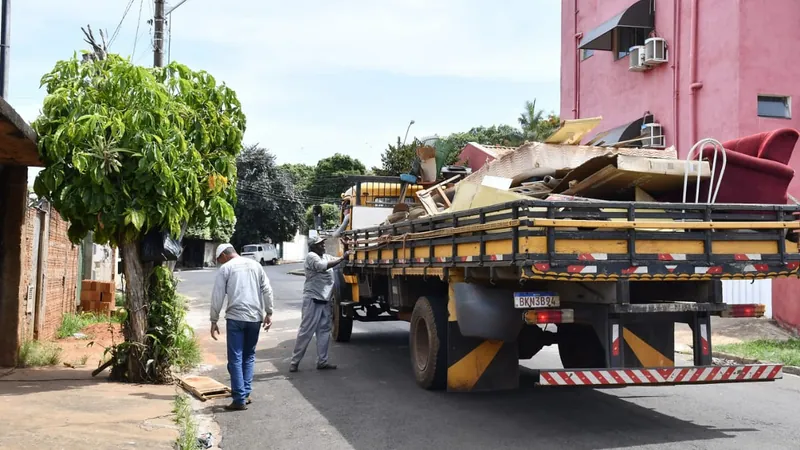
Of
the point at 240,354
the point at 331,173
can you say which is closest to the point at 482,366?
the point at 240,354

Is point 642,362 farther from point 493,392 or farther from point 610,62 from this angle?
point 610,62

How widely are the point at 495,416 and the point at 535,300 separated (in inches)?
54.2

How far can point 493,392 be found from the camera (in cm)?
812

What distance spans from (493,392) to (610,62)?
1632 cm

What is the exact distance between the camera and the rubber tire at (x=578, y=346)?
24.3 feet

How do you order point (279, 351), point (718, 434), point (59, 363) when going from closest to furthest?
point (718, 434) → point (59, 363) → point (279, 351)

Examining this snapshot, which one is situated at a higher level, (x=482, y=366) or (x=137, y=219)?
(x=137, y=219)

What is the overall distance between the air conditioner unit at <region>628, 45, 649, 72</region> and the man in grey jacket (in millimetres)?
14700

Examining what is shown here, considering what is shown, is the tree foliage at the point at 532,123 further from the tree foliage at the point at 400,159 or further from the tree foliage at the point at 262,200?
the tree foliage at the point at 262,200

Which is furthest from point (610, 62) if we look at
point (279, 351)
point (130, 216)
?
point (130, 216)

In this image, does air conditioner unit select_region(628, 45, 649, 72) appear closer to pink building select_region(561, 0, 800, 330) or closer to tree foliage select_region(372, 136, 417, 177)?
pink building select_region(561, 0, 800, 330)

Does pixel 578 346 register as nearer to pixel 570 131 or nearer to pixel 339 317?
pixel 570 131

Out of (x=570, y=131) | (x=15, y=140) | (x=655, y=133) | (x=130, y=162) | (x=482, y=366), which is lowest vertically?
(x=482, y=366)

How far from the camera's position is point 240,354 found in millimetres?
7582
